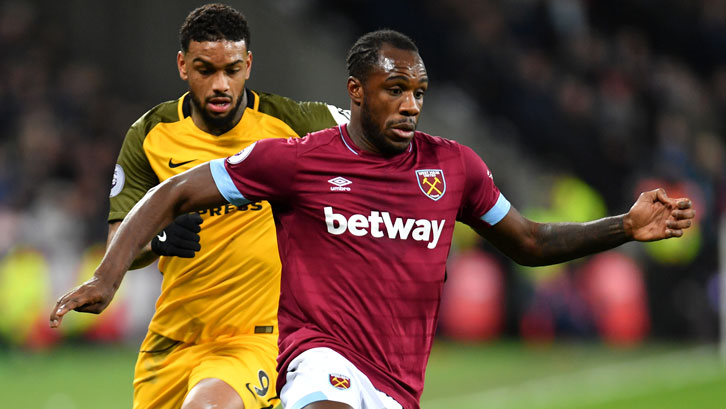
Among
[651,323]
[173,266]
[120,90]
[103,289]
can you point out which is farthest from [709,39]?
[103,289]

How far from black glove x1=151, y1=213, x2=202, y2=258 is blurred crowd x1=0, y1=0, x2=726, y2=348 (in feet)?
38.0

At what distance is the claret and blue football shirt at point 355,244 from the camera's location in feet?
17.0

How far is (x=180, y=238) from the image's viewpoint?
564cm

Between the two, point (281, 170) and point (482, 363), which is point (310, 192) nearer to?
point (281, 170)

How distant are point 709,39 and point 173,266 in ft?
50.1

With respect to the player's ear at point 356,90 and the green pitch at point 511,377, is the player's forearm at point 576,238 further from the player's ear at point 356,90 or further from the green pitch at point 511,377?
the green pitch at point 511,377

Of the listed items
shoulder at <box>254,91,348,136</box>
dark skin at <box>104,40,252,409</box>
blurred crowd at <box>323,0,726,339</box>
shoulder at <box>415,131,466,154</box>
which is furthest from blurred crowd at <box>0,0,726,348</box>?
shoulder at <box>415,131,466,154</box>

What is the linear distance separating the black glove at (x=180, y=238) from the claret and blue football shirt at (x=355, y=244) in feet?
1.60

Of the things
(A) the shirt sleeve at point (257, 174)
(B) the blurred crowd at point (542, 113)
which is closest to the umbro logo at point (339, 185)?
(A) the shirt sleeve at point (257, 174)

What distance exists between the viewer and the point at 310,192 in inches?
207

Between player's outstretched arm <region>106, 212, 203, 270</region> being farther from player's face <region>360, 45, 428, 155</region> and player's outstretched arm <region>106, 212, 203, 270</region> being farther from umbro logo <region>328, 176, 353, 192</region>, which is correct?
player's face <region>360, 45, 428, 155</region>

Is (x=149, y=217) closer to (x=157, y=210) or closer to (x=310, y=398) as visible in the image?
(x=157, y=210)

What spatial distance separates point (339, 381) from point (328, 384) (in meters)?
0.05

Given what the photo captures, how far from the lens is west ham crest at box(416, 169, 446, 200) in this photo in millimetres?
5352
